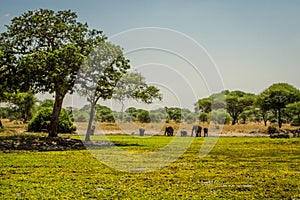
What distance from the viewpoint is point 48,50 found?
27750 millimetres

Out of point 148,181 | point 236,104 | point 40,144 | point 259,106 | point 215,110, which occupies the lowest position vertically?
point 148,181

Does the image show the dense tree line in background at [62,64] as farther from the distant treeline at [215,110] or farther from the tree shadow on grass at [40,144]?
the distant treeline at [215,110]

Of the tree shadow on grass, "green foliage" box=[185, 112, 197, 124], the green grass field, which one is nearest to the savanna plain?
the green grass field

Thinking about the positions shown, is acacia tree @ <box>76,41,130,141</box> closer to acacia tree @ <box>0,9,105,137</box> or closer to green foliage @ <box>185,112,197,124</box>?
acacia tree @ <box>0,9,105,137</box>

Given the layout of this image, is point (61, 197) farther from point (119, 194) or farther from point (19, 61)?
point (19, 61)

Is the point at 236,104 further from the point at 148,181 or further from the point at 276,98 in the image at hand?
the point at 148,181

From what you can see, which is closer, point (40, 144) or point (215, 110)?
point (40, 144)

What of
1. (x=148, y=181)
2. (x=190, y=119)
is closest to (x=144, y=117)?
(x=190, y=119)

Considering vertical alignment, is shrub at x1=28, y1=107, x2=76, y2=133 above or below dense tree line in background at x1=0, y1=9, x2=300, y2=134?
below

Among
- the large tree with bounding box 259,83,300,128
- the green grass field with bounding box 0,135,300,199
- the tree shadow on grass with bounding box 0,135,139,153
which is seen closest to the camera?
the green grass field with bounding box 0,135,300,199

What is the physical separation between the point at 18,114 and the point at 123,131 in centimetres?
3649

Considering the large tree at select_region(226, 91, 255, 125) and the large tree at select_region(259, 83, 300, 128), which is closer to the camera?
the large tree at select_region(259, 83, 300, 128)

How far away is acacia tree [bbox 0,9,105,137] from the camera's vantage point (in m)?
26.2

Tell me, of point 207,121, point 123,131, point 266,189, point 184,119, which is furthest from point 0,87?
point 207,121
